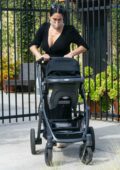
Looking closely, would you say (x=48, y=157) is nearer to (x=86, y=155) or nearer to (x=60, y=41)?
(x=86, y=155)

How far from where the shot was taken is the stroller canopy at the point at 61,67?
5992 mm

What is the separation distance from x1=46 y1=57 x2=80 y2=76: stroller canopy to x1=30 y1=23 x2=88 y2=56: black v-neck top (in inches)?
13.4

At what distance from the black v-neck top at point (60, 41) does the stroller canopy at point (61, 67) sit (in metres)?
0.34

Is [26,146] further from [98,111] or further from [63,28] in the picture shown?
[98,111]

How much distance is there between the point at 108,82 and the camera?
29.0 feet

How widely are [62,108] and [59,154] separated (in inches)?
23.2

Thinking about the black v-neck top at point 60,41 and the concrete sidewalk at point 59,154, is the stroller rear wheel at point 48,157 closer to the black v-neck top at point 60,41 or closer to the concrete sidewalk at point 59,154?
the concrete sidewalk at point 59,154

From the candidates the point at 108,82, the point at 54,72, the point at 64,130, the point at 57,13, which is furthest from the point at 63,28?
the point at 108,82

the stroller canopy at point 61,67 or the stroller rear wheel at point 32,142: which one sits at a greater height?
the stroller canopy at point 61,67

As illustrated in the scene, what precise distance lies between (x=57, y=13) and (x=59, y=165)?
1848 mm

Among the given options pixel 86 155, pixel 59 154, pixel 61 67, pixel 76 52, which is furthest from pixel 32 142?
pixel 76 52

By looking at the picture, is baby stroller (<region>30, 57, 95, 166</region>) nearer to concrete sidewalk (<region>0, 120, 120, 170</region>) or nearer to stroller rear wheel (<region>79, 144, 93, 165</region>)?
stroller rear wheel (<region>79, 144, 93, 165</region>)

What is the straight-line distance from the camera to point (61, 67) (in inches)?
236

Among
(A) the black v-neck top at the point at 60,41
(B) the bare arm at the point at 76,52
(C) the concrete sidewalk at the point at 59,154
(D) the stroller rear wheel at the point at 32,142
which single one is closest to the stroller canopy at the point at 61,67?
(B) the bare arm at the point at 76,52
